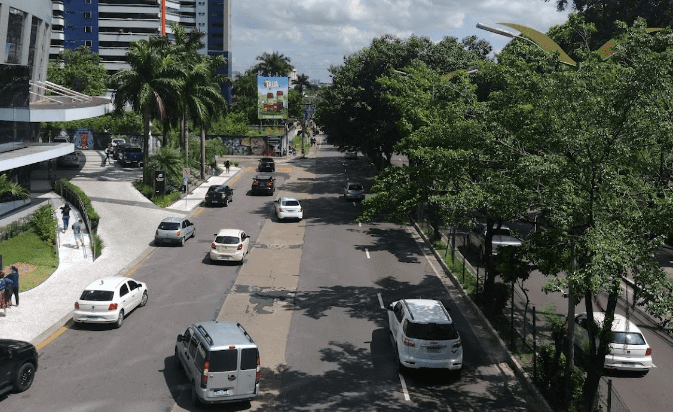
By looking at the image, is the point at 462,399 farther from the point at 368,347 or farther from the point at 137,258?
the point at 137,258

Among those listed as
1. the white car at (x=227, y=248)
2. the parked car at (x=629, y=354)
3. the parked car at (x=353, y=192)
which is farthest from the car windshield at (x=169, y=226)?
the parked car at (x=629, y=354)

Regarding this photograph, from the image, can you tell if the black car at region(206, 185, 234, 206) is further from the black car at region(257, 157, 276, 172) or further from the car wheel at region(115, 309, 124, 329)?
the car wheel at region(115, 309, 124, 329)

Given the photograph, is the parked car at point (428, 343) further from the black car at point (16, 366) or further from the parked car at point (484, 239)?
the parked car at point (484, 239)

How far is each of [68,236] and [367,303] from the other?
18777 millimetres

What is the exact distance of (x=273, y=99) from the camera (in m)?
89.5

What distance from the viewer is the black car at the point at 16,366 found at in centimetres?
1633

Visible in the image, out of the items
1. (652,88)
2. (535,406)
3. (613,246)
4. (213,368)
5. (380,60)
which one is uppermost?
(380,60)

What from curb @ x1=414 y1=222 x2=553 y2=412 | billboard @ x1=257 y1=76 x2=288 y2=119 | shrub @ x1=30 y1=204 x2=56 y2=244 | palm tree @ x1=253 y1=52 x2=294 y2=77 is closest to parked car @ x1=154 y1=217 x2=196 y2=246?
shrub @ x1=30 y1=204 x2=56 y2=244

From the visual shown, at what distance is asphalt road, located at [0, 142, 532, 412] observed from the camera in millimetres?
16906

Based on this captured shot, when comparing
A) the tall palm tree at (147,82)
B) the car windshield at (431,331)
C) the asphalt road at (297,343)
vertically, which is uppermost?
the tall palm tree at (147,82)

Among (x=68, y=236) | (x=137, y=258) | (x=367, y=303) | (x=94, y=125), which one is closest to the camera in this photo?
(x=367, y=303)

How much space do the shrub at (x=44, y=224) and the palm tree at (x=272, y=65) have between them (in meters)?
101

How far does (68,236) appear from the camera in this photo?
1400 inches

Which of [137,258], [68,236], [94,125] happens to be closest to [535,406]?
[137,258]
